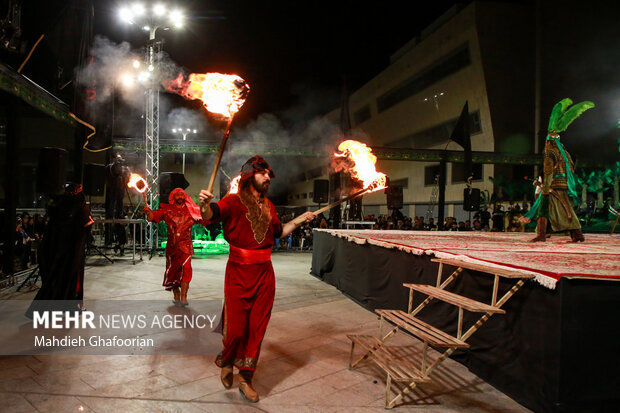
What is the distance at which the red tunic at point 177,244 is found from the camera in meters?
6.12

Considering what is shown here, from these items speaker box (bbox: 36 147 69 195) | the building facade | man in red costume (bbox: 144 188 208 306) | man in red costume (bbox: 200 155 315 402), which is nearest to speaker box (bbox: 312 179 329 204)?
the building facade

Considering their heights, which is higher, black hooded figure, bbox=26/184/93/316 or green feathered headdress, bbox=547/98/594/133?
green feathered headdress, bbox=547/98/594/133

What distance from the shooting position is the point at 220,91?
385 cm

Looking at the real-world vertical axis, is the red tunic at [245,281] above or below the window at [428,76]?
below

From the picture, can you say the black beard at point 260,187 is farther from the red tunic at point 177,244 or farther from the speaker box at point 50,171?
the speaker box at point 50,171

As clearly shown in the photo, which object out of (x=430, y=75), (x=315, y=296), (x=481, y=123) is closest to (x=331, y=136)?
(x=481, y=123)

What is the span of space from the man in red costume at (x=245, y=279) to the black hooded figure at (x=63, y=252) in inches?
124

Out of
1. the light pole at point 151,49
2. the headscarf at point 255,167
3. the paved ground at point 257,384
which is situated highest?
the light pole at point 151,49

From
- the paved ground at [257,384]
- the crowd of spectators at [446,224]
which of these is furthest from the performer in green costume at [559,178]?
the crowd of spectators at [446,224]

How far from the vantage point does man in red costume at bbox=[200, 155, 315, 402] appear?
3.23 meters

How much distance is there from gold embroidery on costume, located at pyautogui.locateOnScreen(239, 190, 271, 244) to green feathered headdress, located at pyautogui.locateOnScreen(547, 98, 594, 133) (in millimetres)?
4858

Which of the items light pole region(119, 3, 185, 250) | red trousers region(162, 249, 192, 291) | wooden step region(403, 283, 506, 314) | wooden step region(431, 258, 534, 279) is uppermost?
light pole region(119, 3, 185, 250)

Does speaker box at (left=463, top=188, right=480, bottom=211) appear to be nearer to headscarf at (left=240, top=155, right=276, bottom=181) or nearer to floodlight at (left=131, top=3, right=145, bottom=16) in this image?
floodlight at (left=131, top=3, right=145, bottom=16)

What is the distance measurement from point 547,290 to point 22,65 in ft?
29.4
